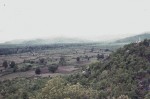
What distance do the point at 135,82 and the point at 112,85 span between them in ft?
26.2

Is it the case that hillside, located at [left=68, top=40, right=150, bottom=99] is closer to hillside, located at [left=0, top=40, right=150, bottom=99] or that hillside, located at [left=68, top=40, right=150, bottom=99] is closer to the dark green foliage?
hillside, located at [left=0, top=40, right=150, bottom=99]

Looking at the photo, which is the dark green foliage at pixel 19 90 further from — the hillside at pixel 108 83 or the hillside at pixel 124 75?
the hillside at pixel 124 75

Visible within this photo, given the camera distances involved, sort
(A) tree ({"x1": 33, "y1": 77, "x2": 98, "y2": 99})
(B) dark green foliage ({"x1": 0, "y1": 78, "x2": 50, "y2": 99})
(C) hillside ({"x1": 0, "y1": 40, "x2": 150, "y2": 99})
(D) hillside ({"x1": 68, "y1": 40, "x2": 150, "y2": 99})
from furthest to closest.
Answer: (B) dark green foliage ({"x1": 0, "y1": 78, "x2": 50, "y2": 99}) → (D) hillside ({"x1": 68, "y1": 40, "x2": 150, "y2": 99}) → (C) hillside ({"x1": 0, "y1": 40, "x2": 150, "y2": 99}) → (A) tree ({"x1": 33, "y1": 77, "x2": 98, "y2": 99})

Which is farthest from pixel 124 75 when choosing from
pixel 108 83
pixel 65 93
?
pixel 65 93

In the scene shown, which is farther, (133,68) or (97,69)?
(97,69)

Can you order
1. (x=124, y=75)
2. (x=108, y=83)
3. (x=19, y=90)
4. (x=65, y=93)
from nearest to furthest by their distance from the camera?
(x=65, y=93), (x=124, y=75), (x=108, y=83), (x=19, y=90)

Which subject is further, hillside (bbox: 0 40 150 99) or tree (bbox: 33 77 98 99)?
hillside (bbox: 0 40 150 99)

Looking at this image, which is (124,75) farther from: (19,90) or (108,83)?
(19,90)

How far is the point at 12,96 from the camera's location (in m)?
130

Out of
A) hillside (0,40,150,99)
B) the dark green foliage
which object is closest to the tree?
hillside (0,40,150,99)

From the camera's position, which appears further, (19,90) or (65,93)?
(19,90)

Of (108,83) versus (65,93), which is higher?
(65,93)

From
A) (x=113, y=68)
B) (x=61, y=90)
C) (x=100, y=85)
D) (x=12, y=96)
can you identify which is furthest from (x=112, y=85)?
(x=12, y=96)

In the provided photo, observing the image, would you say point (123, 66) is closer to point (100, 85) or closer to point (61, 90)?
point (100, 85)
